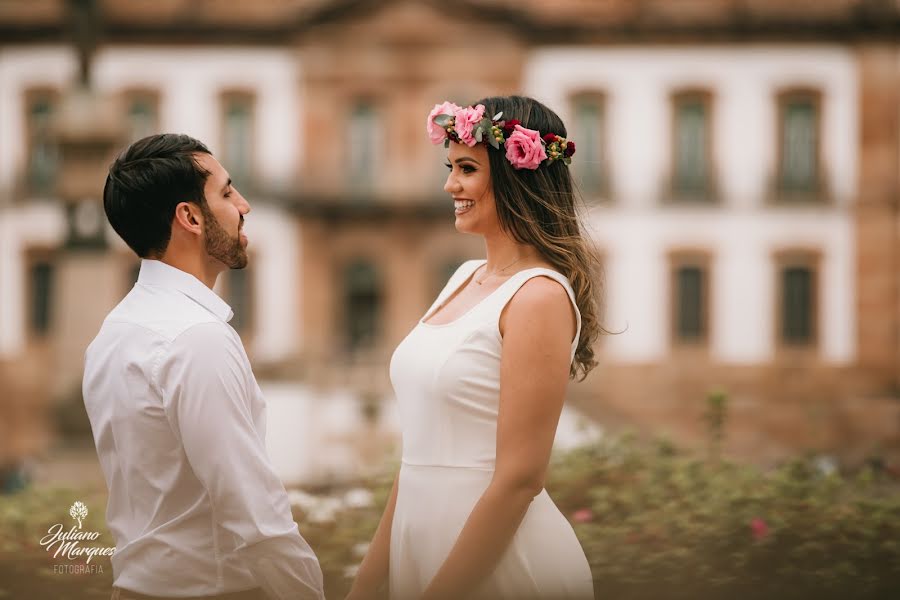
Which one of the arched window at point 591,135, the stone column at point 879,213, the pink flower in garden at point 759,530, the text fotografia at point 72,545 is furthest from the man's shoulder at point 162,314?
the stone column at point 879,213

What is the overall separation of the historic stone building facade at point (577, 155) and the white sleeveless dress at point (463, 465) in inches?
845

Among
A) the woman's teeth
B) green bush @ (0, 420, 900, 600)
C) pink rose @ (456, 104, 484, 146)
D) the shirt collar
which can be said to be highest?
pink rose @ (456, 104, 484, 146)

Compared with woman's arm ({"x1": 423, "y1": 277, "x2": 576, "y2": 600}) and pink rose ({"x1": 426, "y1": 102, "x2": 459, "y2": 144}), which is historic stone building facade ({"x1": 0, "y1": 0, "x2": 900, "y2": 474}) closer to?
pink rose ({"x1": 426, "y1": 102, "x2": 459, "y2": 144})

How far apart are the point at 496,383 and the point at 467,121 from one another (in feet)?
2.17

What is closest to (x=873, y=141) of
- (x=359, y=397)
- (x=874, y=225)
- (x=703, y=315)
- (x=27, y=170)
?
(x=874, y=225)

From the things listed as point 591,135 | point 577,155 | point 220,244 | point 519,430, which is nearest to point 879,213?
point 591,135

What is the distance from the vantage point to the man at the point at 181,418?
2.21 metres

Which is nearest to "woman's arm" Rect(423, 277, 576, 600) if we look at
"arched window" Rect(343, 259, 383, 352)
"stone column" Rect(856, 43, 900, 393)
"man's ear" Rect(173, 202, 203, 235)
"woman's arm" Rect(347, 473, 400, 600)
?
"woman's arm" Rect(347, 473, 400, 600)

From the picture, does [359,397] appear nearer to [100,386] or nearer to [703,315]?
[703,315]

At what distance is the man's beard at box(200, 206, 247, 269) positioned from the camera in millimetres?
2438

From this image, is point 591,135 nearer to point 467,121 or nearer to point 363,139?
point 363,139

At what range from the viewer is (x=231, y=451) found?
7.23 feet

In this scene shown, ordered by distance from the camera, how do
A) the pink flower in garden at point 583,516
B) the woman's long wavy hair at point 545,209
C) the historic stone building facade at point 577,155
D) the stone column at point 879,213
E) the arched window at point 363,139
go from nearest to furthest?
1. the woman's long wavy hair at point 545,209
2. the pink flower in garden at point 583,516
3. the stone column at point 879,213
4. the historic stone building facade at point 577,155
5. the arched window at point 363,139

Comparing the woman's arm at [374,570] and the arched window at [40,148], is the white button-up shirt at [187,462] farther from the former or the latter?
the arched window at [40,148]
